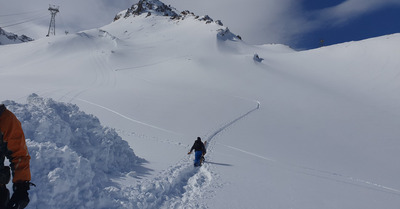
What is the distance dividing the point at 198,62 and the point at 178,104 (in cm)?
2565

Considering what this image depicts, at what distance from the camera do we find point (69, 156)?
207 inches

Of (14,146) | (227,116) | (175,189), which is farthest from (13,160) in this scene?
(227,116)

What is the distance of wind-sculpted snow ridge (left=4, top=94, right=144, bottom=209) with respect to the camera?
15.3ft

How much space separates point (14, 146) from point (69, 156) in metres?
2.70

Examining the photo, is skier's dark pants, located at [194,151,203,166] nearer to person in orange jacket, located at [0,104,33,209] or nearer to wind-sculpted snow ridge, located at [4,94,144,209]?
wind-sculpted snow ridge, located at [4,94,144,209]

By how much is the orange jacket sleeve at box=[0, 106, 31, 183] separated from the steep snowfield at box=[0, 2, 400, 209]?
196 centimetres

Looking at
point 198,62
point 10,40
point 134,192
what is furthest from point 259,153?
point 10,40

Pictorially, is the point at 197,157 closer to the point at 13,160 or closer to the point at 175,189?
the point at 175,189

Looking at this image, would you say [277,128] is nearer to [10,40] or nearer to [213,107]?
[213,107]

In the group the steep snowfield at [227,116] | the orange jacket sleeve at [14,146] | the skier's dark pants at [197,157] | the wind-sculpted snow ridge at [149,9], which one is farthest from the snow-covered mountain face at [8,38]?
the orange jacket sleeve at [14,146]

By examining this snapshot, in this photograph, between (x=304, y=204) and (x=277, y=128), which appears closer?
(x=304, y=204)

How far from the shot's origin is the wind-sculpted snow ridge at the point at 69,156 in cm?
466

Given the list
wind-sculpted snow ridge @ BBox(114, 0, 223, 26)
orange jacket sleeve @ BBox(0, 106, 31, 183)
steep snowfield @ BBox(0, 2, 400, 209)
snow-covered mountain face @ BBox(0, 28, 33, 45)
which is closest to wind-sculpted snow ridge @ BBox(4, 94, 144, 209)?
steep snowfield @ BBox(0, 2, 400, 209)

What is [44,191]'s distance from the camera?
177 inches
